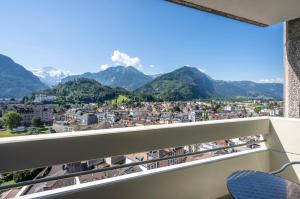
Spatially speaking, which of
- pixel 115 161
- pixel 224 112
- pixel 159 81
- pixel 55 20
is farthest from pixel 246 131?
pixel 55 20

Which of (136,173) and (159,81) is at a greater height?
(159,81)

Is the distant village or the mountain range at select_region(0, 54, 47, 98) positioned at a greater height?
the mountain range at select_region(0, 54, 47, 98)

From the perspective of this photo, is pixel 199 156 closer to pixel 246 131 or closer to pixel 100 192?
pixel 246 131

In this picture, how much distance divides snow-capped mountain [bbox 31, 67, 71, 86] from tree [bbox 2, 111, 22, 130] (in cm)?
62

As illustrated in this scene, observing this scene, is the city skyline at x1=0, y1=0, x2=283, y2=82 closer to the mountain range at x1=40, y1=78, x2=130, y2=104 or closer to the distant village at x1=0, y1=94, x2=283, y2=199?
the mountain range at x1=40, y1=78, x2=130, y2=104

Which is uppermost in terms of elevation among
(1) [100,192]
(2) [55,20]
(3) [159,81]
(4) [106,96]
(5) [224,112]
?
(2) [55,20]

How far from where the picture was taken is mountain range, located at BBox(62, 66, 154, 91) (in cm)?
311

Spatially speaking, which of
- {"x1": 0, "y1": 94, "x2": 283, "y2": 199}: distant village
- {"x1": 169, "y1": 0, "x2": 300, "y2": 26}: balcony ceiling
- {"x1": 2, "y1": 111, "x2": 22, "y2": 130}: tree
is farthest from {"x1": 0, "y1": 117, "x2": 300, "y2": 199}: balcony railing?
{"x1": 169, "y1": 0, "x2": 300, "y2": 26}: balcony ceiling

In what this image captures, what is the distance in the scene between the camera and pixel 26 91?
2379 millimetres

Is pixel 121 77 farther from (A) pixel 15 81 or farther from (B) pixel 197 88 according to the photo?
(A) pixel 15 81

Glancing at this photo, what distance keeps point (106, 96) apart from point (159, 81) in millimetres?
1106

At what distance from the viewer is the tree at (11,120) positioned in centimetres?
201

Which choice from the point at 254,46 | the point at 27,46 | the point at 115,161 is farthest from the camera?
the point at 254,46

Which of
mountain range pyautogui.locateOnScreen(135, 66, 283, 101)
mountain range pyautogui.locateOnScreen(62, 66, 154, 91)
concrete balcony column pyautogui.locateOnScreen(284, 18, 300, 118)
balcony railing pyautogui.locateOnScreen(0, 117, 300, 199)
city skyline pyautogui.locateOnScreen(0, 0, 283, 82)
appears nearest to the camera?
balcony railing pyautogui.locateOnScreen(0, 117, 300, 199)
